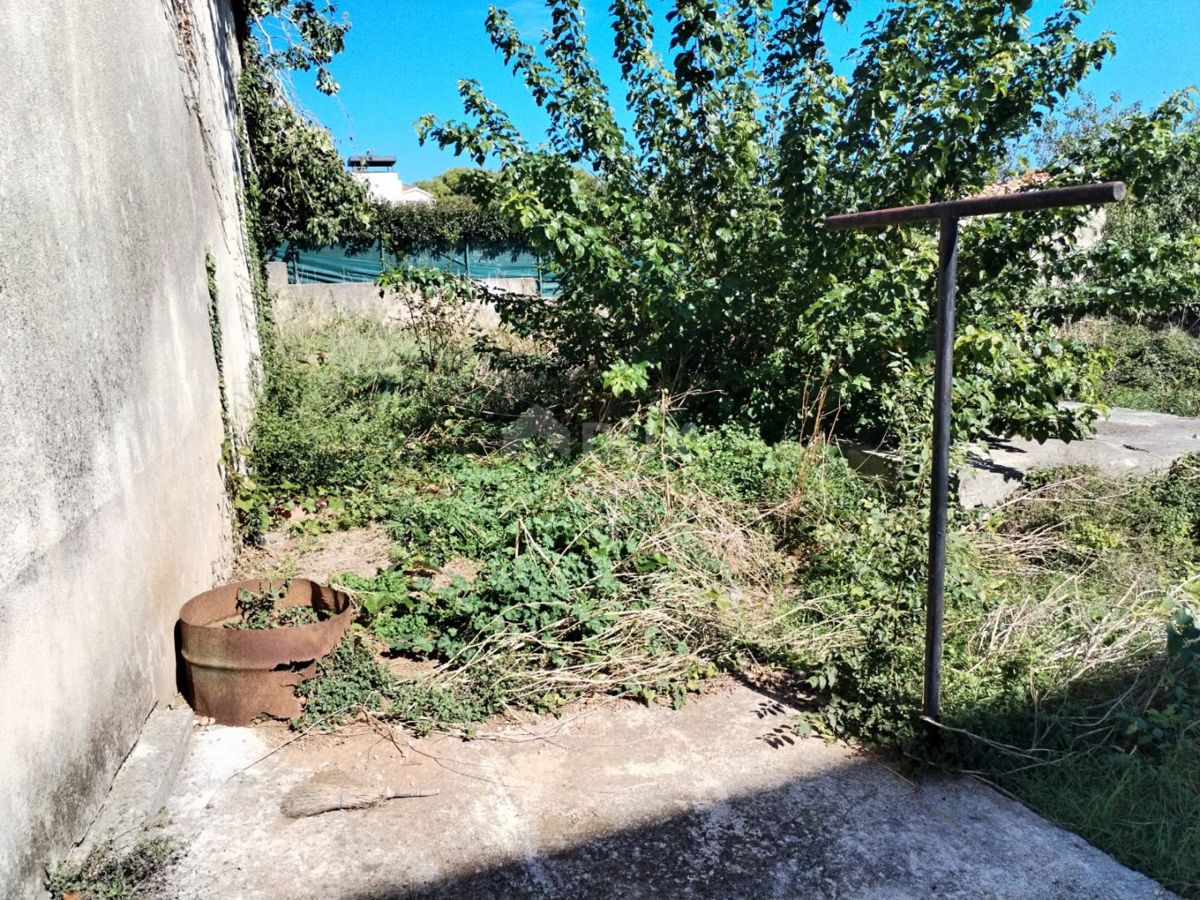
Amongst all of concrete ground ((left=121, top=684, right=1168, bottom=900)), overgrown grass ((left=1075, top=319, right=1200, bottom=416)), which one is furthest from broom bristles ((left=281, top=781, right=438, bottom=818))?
overgrown grass ((left=1075, top=319, right=1200, bottom=416))

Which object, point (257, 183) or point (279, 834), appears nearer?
point (279, 834)

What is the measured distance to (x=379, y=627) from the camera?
4023 mm

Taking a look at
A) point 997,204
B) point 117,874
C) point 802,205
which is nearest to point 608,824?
point 117,874

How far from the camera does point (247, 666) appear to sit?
3.34 m

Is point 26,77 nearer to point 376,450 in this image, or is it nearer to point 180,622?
point 180,622

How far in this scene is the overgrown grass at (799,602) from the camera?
3098mm

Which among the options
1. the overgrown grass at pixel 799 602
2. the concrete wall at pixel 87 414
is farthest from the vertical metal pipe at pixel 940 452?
the concrete wall at pixel 87 414

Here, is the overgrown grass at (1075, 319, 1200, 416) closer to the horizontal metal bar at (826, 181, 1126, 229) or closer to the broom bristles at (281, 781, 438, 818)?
the horizontal metal bar at (826, 181, 1126, 229)

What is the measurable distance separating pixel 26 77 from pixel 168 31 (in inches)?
108

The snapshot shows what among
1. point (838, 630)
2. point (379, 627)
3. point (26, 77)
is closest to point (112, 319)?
point (26, 77)

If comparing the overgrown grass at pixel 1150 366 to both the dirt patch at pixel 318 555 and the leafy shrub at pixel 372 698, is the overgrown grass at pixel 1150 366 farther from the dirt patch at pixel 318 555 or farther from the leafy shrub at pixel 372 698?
the leafy shrub at pixel 372 698

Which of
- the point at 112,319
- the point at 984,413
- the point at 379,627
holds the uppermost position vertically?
the point at 112,319

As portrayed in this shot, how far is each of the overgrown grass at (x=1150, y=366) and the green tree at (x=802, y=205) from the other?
10.1 ft

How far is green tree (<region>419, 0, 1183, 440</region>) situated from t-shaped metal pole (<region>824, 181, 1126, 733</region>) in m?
2.08
